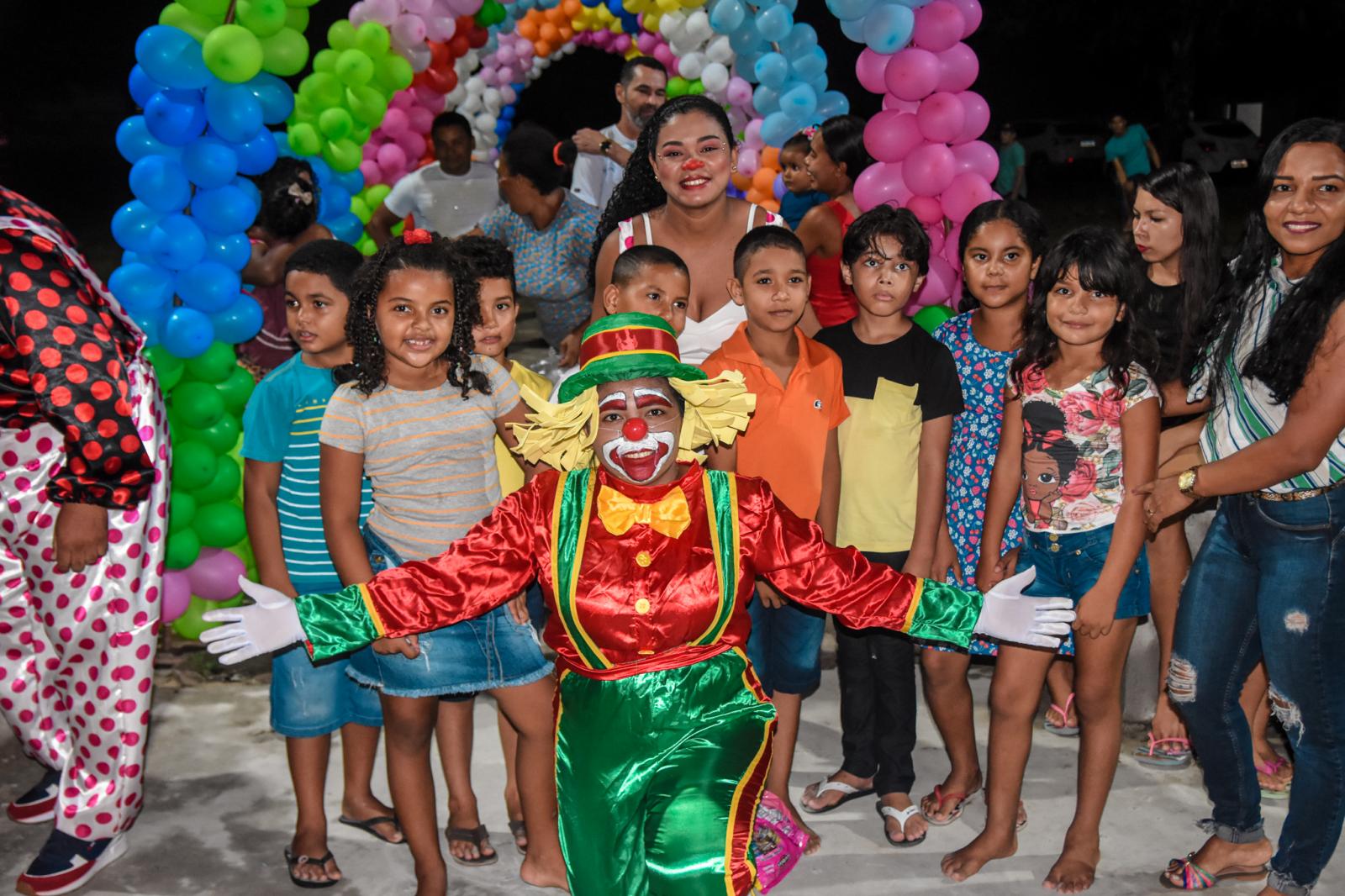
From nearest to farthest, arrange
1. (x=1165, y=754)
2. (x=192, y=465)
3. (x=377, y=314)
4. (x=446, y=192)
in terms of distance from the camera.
→ (x=377, y=314) < (x=1165, y=754) < (x=192, y=465) < (x=446, y=192)

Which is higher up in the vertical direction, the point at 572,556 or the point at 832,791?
the point at 572,556

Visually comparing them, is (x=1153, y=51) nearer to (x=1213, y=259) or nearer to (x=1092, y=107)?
(x=1092, y=107)

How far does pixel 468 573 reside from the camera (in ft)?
9.23

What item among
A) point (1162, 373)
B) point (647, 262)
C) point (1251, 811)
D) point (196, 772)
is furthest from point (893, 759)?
point (196, 772)

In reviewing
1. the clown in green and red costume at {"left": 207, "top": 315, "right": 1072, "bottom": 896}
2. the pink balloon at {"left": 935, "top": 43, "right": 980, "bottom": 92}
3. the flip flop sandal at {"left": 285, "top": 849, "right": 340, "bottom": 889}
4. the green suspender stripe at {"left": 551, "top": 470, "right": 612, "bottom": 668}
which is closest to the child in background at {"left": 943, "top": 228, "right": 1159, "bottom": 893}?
the clown in green and red costume at {"left": 207, "top": 315, "right": 1072, "bottom": 896}

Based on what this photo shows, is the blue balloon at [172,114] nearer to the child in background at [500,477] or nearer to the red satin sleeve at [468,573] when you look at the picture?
the child in background at [500,477]

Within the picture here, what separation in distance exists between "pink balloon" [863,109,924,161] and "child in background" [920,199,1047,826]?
54.8 inches

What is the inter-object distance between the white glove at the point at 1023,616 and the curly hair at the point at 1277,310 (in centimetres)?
77

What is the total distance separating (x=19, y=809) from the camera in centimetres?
381

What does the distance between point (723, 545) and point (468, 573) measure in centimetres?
57

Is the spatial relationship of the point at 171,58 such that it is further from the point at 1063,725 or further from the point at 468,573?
the point at 1063,725

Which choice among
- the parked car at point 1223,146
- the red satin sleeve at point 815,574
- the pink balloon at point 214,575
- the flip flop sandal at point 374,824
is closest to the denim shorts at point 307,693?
the flip flop sandal at point 374,824

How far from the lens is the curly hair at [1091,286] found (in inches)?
125

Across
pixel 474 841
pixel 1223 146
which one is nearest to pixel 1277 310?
pixel 474 841
